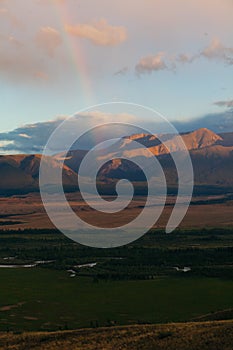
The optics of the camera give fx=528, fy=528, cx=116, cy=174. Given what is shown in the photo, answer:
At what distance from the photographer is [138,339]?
4678 cm

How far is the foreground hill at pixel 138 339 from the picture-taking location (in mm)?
43438

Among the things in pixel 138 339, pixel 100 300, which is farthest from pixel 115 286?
pixel 138 339

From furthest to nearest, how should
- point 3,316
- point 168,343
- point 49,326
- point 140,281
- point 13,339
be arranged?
point 140,281
point 3,316
point 49,326
point 13,339
point 168,343

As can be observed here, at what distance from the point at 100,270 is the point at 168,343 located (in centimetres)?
8043

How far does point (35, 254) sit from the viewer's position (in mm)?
155625

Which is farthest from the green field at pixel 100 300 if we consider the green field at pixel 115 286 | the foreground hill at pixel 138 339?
the foreground hill at pixel 138 339

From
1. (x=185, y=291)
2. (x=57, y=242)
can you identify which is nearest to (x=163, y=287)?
(x=185, y=291)

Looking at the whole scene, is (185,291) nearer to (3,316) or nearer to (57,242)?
(3,316)

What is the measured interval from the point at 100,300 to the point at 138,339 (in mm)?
43938

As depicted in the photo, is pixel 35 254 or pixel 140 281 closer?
pixel 140 281

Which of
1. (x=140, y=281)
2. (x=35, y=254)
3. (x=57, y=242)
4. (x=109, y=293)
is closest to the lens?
(x=109, y=293)

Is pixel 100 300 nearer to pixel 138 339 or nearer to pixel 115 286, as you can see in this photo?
pixel 115 286

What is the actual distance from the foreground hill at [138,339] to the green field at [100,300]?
17.5 metres

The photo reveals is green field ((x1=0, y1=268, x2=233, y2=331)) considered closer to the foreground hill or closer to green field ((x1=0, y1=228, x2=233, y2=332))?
green field ((x1=0, y1=228, x2=233, y2=332))
